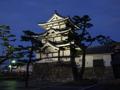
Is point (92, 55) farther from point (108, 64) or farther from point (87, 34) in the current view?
point (87, 34)

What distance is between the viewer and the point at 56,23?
147ft

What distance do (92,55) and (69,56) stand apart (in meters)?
3.86

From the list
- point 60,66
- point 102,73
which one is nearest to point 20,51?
point 60,66

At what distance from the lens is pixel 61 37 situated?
144ft

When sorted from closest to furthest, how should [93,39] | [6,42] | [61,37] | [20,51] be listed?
[93,39] → [20,51] → [6,42] → [61,37]

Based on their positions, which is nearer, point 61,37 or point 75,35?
point 75,35

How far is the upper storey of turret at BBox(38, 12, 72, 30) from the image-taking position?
4353 centimetres

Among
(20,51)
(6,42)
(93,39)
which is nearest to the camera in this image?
(93,39)

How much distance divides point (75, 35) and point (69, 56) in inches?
275

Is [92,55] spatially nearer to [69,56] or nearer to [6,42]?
[69,56]

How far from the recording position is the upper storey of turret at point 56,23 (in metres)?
43.5

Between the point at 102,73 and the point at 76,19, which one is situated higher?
the point at 76,19

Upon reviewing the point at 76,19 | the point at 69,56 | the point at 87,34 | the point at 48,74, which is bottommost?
the point at 48,74

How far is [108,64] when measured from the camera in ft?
130
